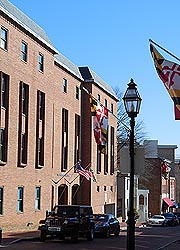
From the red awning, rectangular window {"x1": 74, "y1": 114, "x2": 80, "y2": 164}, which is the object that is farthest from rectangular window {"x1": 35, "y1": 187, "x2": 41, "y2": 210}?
the red awning

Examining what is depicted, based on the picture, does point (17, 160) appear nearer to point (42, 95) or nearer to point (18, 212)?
point (18, 212)

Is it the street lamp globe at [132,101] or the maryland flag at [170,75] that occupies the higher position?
the maryland flag at [170,75]

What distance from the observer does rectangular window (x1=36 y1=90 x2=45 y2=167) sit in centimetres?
Result: 4081

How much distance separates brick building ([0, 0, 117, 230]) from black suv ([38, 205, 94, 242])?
6300 mm

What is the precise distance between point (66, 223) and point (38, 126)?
45.2 ft

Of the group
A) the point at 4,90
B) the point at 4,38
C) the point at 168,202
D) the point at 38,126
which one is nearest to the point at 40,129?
the point at 38,126

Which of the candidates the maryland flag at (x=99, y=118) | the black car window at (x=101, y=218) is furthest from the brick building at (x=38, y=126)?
the black car window at (x=101, y=218)

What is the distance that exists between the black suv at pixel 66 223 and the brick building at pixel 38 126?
248 inches

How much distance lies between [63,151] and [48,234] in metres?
20.5

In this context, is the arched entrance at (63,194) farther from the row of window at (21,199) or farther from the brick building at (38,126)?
the row of window at (21,199)

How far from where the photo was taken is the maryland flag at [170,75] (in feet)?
65.4

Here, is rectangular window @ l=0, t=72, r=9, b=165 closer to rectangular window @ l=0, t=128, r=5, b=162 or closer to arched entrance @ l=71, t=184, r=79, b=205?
rectangular window @ l=0, t=128, r=5, b=162

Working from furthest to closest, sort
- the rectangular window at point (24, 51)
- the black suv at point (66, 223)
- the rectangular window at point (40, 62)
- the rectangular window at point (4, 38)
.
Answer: the rectangular window at point (40, 62) < the rectangular window at point (24, 51) < the rectangular window at point (4, 38) < the black suv at point (66, 223)

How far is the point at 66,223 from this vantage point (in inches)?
1113
